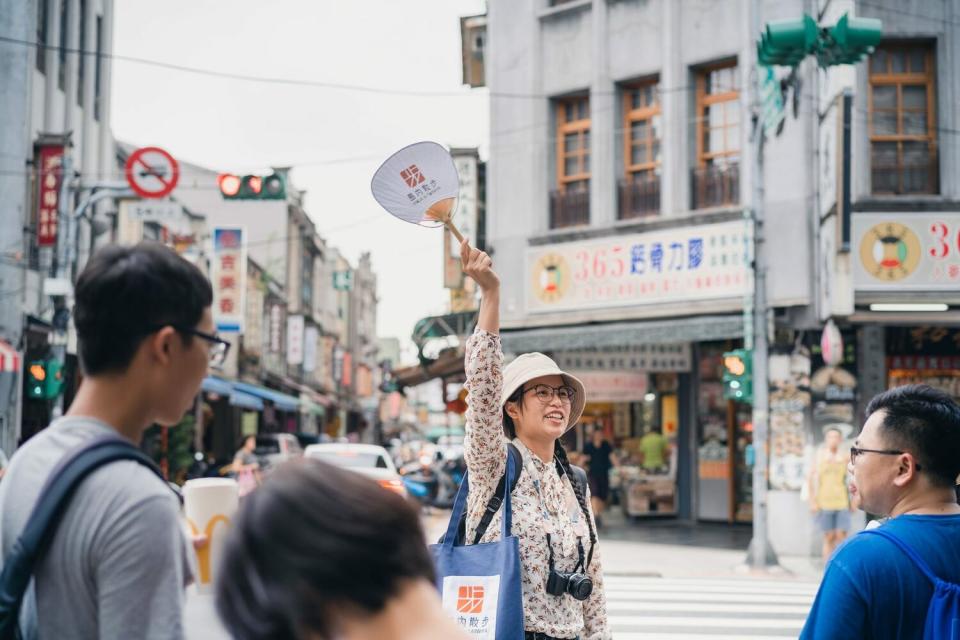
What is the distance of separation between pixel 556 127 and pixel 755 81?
5.72m

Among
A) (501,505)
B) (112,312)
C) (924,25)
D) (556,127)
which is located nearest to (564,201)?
(556,127)

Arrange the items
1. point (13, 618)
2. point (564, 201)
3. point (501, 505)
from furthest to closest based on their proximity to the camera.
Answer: point (564, 201)
point (501, 505)
point (13, 618)

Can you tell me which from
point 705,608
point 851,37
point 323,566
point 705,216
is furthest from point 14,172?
point 323,566

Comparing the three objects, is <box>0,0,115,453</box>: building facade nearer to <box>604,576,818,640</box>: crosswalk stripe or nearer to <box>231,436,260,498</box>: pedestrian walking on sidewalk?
<box>231,436,260,498</box>: pedestrian walking on sidewalk

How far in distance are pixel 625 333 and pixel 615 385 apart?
138 inches

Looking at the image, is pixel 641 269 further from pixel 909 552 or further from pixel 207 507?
pixel 909 552

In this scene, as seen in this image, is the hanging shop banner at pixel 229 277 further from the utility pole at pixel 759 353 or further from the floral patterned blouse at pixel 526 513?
the floral patterned blouse at pixel 526 513

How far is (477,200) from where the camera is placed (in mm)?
23188

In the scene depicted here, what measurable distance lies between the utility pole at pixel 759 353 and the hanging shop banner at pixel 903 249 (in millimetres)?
1563

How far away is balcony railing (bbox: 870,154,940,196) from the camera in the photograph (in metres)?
17.9

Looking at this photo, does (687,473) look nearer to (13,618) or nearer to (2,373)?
(2,373)

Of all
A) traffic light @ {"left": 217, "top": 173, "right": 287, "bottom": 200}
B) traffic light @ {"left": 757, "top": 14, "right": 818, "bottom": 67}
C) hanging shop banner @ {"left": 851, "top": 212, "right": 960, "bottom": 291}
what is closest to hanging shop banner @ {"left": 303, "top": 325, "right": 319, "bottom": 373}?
traffic light @ {"left": 217, "top": 173, "right": 287, "bottom": 200}

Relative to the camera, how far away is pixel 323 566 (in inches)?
55.5

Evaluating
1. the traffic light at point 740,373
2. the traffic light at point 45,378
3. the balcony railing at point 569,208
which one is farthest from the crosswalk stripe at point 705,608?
the traffic light at point 45,378
